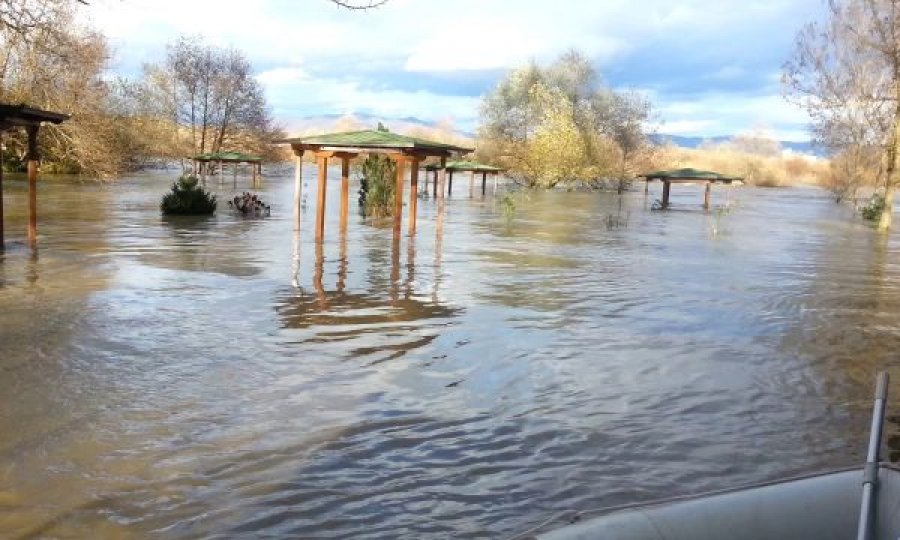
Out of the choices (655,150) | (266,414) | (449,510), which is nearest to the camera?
(449,510)

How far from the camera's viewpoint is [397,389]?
6230 millimetres

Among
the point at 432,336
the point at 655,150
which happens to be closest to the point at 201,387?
the point at 432,336

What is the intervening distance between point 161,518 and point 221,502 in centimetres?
31

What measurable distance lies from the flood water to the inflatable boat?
4.32 ft

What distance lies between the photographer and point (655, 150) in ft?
244

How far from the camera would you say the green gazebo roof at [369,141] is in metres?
15.0

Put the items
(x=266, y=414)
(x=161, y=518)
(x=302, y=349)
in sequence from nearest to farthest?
(x=161, y=518) → (x=266, y=414) → (x=302, y=349)

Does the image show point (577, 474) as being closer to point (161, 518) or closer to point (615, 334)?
point (161, 518)

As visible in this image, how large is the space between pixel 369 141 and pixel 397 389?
9.61 metres

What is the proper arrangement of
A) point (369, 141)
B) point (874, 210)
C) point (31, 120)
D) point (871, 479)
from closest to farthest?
point (871, 479), point (31, 120), point (369, 141), point (874, 210)

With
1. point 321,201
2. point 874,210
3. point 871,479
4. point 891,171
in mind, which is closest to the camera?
point 871,479

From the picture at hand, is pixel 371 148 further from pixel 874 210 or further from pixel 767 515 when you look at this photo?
pixel 874 210

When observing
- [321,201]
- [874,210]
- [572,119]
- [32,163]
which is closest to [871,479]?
[32,163]

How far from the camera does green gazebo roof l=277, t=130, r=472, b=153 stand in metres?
15.0
